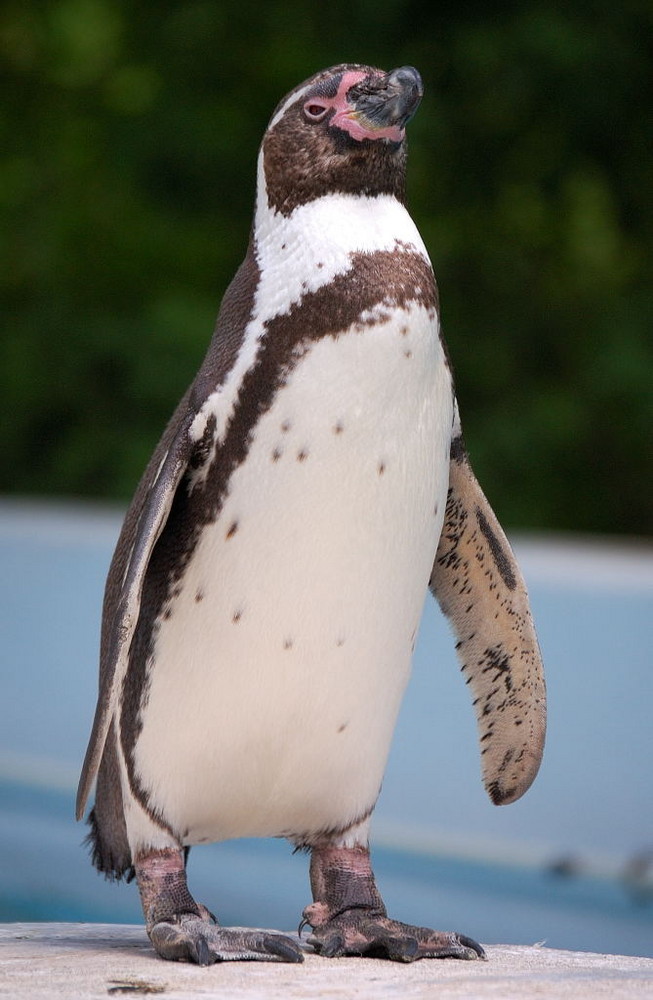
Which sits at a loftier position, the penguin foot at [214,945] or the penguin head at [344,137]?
the penguin head at [344,137]

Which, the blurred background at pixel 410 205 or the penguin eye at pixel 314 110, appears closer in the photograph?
the penguin eye at pixel 314 110

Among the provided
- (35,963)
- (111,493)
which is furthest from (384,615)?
(111,493)

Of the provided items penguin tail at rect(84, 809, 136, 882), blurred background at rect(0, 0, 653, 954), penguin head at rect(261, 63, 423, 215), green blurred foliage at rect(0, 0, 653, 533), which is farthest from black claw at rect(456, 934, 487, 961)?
green blurred foliage at rect(0, 0, 653, 533)

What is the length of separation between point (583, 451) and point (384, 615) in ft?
13.3

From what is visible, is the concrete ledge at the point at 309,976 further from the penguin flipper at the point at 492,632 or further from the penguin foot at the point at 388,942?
the penguin flipper at the point at 492,632

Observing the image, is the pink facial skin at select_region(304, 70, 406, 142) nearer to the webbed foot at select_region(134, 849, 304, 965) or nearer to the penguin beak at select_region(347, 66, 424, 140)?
the penguin beak at select_region(347, 66, 424, 140)

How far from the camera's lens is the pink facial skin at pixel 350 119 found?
130 centimetres

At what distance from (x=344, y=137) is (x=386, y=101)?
0.16ft

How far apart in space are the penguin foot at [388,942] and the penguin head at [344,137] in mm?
670

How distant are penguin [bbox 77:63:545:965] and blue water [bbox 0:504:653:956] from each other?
113cm

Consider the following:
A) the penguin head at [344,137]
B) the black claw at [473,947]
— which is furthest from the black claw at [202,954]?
the penguin head at [344,137]

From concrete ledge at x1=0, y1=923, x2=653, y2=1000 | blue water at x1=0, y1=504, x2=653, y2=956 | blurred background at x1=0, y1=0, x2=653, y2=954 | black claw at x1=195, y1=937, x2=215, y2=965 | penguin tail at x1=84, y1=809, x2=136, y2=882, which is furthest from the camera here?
blurred background at x1=0, y1=0, x2=653, y2=954

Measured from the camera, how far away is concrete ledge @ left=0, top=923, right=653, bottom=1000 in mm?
1118

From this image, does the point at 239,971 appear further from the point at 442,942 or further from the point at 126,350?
the point at 126,350
